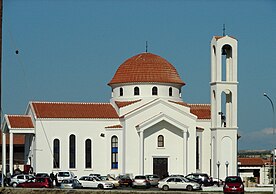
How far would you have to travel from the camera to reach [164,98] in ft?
301

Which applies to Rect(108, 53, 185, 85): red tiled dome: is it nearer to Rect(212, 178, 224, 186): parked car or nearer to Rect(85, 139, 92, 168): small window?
Rect(85, 139, 92, 168): small window

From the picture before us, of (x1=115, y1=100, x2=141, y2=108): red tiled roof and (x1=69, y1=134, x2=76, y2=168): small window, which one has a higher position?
(x1=115, y1=100, x2=141, y2=108): red tiled roof

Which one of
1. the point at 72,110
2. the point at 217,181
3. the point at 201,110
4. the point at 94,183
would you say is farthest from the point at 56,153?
the point at 217,181

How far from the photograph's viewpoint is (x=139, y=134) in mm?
85750

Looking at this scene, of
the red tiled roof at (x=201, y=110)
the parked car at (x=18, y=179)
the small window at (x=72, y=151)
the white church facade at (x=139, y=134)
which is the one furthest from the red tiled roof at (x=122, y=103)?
the parked car at (x=18, y=179)

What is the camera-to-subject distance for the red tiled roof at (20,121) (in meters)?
86.2

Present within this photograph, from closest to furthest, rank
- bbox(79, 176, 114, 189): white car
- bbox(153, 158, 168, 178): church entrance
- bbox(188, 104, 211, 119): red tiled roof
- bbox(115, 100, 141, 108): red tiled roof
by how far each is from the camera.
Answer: bbox(79, 176, 114, 189): white car → bbox(153, 158, 168, 178): church entrance → bbox(115, 100, 141, 108): red tiled roof → bbox(188, 104, 211, 119): red tiled roof

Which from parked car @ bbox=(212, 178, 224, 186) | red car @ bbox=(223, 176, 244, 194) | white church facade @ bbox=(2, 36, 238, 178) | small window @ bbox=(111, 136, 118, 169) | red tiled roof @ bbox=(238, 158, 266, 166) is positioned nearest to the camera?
red car @ bbox=(223, 176, 244, 194)

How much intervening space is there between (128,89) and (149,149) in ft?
32.5

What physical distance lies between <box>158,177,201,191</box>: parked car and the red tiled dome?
2778 centimetres

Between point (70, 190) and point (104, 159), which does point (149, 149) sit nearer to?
point (104, 159)

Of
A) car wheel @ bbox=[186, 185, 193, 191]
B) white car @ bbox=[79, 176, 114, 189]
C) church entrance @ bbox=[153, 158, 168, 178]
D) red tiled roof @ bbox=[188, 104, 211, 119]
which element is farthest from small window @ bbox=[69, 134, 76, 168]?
car wheel @ bbox=[186, 185, 193, 191]

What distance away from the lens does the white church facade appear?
8350 centimetres

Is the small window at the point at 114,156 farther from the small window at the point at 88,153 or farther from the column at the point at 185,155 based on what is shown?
the column at the point at 185,155
